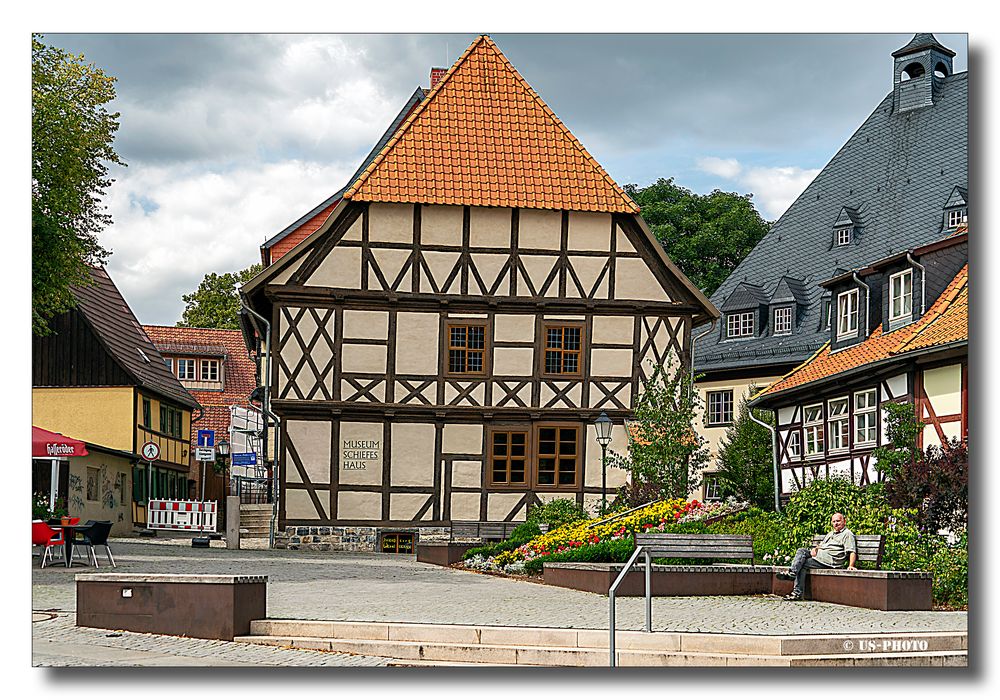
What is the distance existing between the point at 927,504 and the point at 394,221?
30.7ft

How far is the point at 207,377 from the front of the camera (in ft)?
56.7

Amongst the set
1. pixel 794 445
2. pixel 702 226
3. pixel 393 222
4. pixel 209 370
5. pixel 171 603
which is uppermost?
pixel 393 222

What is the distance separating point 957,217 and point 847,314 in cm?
544

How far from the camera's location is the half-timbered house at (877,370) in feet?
41.3

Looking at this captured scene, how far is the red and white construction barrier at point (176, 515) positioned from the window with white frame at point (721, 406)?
1022 cm

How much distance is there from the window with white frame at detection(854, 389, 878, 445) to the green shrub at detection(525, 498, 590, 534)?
4.16 m

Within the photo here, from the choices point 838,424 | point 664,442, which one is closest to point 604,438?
point 664,442

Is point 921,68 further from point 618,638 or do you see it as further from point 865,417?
point 865,417

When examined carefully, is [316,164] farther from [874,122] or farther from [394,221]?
[394,221]

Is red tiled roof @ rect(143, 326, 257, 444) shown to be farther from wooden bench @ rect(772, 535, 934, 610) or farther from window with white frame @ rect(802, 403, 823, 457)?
window with white frame @ rect(802, 403, 823, 457)

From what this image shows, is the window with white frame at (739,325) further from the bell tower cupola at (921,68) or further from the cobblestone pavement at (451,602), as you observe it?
the bell tower cupola at (921,68)

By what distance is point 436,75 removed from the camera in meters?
13.4
